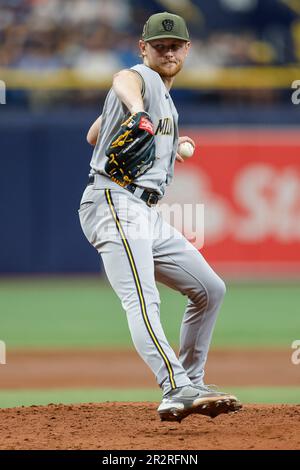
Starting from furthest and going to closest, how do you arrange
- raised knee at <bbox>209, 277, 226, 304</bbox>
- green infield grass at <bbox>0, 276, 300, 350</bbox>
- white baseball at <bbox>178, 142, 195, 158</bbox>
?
green infield grass at <bbox>0, 276, 300, 350</bbox>
white baseball at <bbox>178, 142, 195, 158</bbox>
raised knee at <bbox>209, 277, 226, 304</bbox>

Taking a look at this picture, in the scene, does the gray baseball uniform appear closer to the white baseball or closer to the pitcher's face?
the pitcher's face

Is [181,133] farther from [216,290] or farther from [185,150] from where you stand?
[216,290]

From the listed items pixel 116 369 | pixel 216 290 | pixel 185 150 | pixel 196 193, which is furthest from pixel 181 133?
pixel 216 290

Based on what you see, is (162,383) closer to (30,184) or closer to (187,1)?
(30,184)

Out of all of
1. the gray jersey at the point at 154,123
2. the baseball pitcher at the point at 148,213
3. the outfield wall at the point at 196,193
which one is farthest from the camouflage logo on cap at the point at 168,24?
the outfield wall at the point at 196,193

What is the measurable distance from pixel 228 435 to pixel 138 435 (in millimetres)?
389

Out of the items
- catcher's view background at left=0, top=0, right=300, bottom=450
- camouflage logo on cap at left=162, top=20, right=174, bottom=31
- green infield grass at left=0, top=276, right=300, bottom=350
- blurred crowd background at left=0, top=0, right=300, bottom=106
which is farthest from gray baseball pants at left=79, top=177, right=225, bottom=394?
blurred crowd background at left=0, top=0, right=300, bottom=106

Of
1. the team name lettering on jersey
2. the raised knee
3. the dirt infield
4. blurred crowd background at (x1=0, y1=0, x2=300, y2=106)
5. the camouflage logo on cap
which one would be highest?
blurred crowd background at (x1=0, y1=0, x2=300, y2=106)

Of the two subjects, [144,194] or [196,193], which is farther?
[196,193]

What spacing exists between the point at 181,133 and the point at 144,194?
27.6 ft

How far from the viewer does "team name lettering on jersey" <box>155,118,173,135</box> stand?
4.20 meters

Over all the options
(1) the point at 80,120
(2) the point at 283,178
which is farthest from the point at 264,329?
(1) the point at 80,120

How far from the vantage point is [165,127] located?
423cm

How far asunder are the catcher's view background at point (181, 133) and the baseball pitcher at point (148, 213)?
633cm
